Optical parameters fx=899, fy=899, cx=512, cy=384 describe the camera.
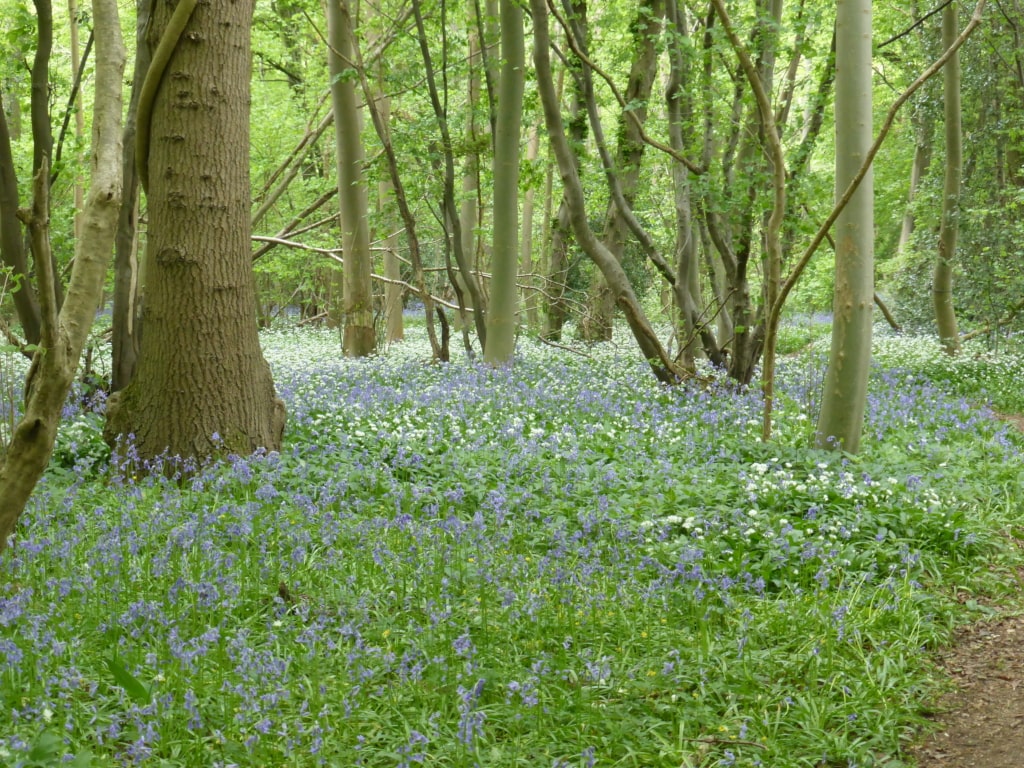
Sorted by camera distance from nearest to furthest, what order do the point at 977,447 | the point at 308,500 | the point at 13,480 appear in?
the point at 13,480 < the point at 308,500 < the point at 977,447

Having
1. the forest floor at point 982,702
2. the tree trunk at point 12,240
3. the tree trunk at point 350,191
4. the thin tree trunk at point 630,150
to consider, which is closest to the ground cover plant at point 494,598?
the forest floor at point 982,702

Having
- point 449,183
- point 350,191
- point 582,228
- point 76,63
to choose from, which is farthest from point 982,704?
point 76,63

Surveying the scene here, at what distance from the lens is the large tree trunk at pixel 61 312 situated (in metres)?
3.13

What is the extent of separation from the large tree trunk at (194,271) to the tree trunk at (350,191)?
22.5 ft

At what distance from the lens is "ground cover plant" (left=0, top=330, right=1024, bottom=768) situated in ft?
11.1

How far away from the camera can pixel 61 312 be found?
335 centimetres

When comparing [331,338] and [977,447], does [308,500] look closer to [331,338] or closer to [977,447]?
[977,447]

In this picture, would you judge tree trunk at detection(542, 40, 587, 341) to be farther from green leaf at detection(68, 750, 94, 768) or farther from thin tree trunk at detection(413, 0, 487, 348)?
green leaf at detection(68, 750, 94, 768)

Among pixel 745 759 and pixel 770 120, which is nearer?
pixel 745 759

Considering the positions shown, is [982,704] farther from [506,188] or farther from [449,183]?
[449,183]

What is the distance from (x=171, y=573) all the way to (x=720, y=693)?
9.00 ft

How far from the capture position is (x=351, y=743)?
11.1 ft

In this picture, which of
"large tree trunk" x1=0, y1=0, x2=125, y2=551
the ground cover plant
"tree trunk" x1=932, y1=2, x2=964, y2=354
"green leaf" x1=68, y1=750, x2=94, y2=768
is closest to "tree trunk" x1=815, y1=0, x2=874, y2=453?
the ground cover plant

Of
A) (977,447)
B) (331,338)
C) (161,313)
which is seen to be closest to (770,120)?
(977,447)
